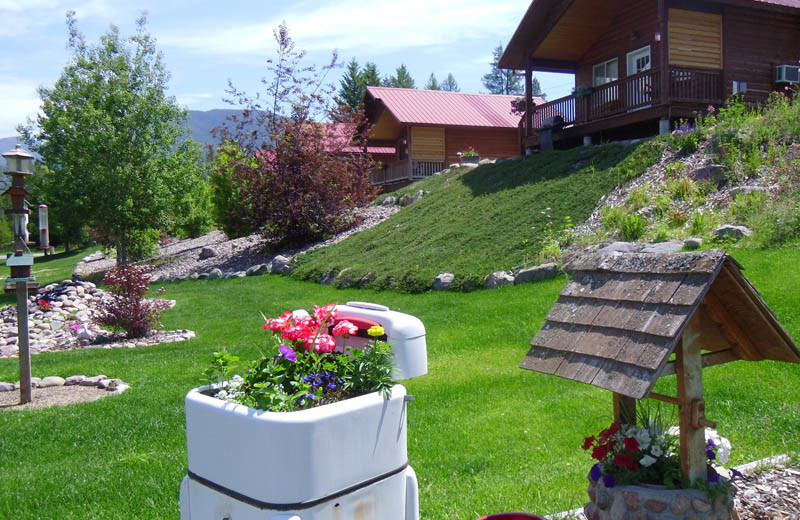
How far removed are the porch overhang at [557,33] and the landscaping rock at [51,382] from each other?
15774mm

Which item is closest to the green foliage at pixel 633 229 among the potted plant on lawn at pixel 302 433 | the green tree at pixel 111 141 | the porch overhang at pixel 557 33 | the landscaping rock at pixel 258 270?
the potted plant on lawn at pixel 302 433

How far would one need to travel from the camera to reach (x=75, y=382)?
7.56 metres

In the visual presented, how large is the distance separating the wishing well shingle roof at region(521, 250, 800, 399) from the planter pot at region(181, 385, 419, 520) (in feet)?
2.81

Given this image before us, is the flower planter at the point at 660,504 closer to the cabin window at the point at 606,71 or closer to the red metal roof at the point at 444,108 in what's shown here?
the cabin window at the point at 606,71

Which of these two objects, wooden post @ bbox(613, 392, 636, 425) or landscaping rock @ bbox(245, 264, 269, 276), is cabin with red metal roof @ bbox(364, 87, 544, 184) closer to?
landscaping rock @ bbox(245, 264, 269, 276)

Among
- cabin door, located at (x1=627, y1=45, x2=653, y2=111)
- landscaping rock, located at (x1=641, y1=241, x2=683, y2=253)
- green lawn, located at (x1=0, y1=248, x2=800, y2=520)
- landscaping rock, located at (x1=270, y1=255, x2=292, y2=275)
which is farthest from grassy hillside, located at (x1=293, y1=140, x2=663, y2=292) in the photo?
green lawn, located at (x1=0, y1=248, x2=800, y2=520)

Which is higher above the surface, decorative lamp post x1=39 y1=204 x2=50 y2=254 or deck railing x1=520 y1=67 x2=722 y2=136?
deck railing x1=520 y1=67 x2=722 y2=136

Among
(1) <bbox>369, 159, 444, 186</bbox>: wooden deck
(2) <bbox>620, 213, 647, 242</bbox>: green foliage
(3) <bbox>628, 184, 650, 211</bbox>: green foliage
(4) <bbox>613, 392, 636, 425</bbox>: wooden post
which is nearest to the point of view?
(4) <bbox>613, 392, 636, 425</bbox>: wooden post

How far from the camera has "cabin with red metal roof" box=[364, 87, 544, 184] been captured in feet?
96.6

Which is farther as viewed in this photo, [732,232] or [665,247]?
[732,232]

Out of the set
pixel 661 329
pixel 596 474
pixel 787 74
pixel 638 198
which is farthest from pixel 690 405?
pixel 787 74

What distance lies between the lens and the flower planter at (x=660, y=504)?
2807 mm

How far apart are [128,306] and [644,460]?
9449 mm

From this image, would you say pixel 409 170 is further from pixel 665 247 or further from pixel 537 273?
pixel 665 247
